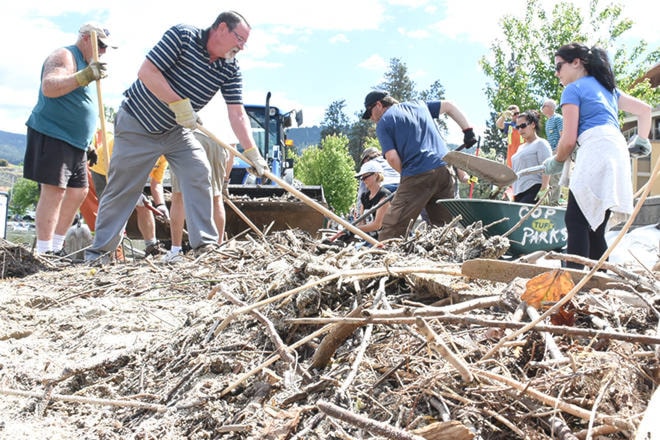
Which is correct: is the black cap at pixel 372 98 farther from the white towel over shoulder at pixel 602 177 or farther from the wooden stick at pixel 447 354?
the wooden stick at pixel 447 354

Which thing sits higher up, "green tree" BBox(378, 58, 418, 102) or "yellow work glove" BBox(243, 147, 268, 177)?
"green tree" BBox(378, 58, 418, 102)

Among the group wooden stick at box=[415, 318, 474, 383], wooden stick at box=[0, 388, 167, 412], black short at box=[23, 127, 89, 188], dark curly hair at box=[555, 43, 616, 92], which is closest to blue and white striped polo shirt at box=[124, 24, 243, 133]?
black short at box=[23, 127, 89, 188]

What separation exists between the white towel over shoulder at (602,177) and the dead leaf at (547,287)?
1927 millimetres

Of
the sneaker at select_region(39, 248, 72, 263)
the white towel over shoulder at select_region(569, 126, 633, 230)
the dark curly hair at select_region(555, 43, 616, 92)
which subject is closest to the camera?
the white towel over shoulder at select_region(569, 126, 633, 230)

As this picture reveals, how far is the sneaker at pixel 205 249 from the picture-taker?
398 centimetres

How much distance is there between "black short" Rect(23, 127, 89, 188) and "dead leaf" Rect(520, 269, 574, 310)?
13.6 feet

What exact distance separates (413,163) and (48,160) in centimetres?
291

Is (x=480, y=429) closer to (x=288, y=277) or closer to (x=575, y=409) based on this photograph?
(x=575, y=409)

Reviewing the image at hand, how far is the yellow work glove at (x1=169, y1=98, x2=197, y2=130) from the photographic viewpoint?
4.31 meters

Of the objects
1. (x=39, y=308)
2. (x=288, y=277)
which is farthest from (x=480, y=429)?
(x=39, y=308)

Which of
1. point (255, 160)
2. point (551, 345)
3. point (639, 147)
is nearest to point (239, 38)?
point (255, 160)

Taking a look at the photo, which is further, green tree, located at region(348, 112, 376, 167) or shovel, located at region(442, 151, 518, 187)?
green tree, located at region(348, 112, 376, 167)

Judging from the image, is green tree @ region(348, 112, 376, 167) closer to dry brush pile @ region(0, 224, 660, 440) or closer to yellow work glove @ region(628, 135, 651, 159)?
yellow work glove @ region(628, 135, 651, 159)

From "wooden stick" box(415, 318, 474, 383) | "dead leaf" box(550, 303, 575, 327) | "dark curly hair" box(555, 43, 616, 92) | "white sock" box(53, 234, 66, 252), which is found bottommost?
"white sock" box(53, 234, 66, 252)
